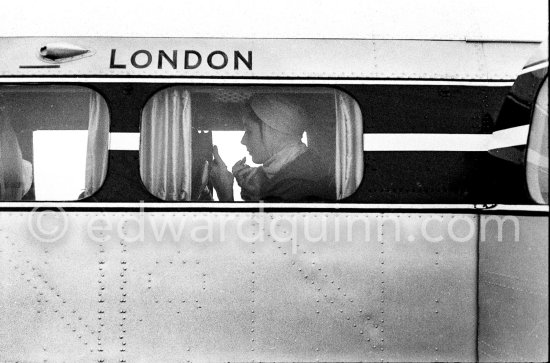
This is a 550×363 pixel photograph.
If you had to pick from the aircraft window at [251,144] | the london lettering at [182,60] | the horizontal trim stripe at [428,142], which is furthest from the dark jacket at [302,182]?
the london lettering at [182,60]

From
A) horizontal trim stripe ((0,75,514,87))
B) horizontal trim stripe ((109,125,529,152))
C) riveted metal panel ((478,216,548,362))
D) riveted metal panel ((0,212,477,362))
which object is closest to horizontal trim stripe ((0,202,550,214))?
riveted metal panel ((0,212,477,362))

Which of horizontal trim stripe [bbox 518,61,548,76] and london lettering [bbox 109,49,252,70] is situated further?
london lettering [bbox 109,49,252,70]

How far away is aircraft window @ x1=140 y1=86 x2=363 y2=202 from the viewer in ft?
12.3

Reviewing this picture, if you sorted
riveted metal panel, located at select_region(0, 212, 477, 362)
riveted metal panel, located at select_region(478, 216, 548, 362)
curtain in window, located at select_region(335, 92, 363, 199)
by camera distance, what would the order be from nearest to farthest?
riveted metal panel, located at select_region(478, 216, 548, 362), riveted metal panel, located at select_region(0, 212, 477, 362), curtain in window, located at select_region(335, 92, 363, 199)

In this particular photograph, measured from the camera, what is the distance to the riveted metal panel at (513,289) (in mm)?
3355

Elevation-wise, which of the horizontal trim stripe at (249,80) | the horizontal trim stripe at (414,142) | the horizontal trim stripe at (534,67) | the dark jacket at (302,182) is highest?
the horizontal trim stripe at (534,67)

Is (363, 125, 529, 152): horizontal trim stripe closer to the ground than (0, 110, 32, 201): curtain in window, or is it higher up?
higher up

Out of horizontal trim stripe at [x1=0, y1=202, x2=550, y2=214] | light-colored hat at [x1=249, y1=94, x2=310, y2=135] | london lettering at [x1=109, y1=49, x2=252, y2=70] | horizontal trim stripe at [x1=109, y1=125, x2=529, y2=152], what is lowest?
horizontal trim stripe at [x1=0, y1=202, x2=550, y2=214]

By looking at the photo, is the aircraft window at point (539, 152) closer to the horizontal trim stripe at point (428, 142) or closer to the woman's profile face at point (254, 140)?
the horizontal trim stripe at point (428, 142)

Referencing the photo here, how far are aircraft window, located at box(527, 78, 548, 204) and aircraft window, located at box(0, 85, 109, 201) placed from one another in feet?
7.98

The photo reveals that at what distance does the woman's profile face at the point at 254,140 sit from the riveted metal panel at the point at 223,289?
364 mm

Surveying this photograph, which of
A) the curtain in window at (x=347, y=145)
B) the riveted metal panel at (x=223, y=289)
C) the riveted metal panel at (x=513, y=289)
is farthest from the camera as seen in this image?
the curtain in window at (x=347, y=145)

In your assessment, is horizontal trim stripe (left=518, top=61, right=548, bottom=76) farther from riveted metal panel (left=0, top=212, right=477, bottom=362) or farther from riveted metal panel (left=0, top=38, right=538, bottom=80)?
riveted metal panel (left=0, top=212, right=477, bottom=362)

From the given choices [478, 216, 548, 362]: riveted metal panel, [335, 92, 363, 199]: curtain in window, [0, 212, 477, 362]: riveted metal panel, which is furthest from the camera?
[335, 92, 363, 199]: curtain in window
